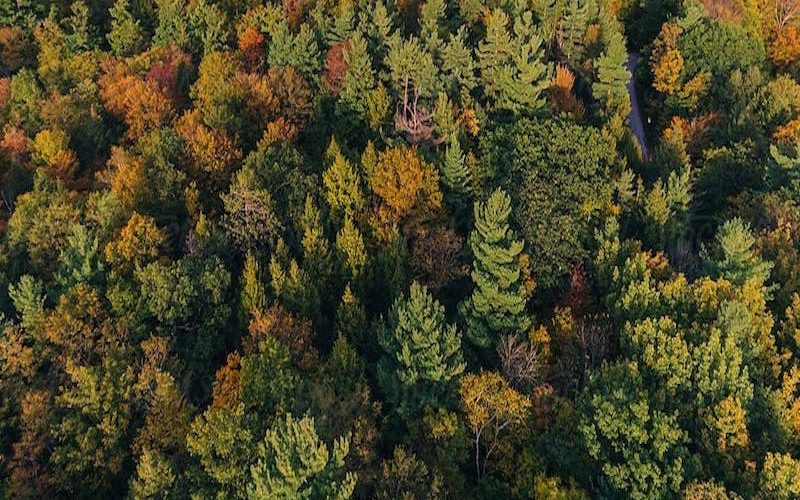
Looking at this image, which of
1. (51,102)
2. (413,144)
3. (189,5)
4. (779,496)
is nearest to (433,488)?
(779,496)

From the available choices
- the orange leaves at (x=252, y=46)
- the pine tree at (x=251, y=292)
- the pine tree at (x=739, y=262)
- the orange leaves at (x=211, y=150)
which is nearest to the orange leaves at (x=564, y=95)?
the pine tree at (x=739, y=262)

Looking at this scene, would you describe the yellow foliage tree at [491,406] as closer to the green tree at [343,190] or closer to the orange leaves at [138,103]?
the green tree at [343,190]

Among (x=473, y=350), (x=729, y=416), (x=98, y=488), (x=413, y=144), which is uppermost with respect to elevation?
(x=413, y=144)

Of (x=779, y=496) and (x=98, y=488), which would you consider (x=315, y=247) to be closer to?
(x=98, y=488)

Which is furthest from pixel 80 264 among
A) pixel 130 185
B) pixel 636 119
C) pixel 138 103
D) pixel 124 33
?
pixel 636 119

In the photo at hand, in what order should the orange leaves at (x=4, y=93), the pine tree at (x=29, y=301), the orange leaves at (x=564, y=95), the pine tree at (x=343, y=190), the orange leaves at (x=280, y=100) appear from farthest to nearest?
the orange leaves at (x=4, y=93) → the orange leaves at (x=564, y=95) → the orange leaves at (x=280, y=100) → the pine tree at (x=343, y=190) → the pine tree at (x=29, y=301)

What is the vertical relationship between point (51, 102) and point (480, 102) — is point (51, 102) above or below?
below

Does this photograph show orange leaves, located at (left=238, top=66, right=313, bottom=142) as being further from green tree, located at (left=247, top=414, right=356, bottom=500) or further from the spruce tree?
green tree, located at (left=247, top=414, right=356, bottom=500)
